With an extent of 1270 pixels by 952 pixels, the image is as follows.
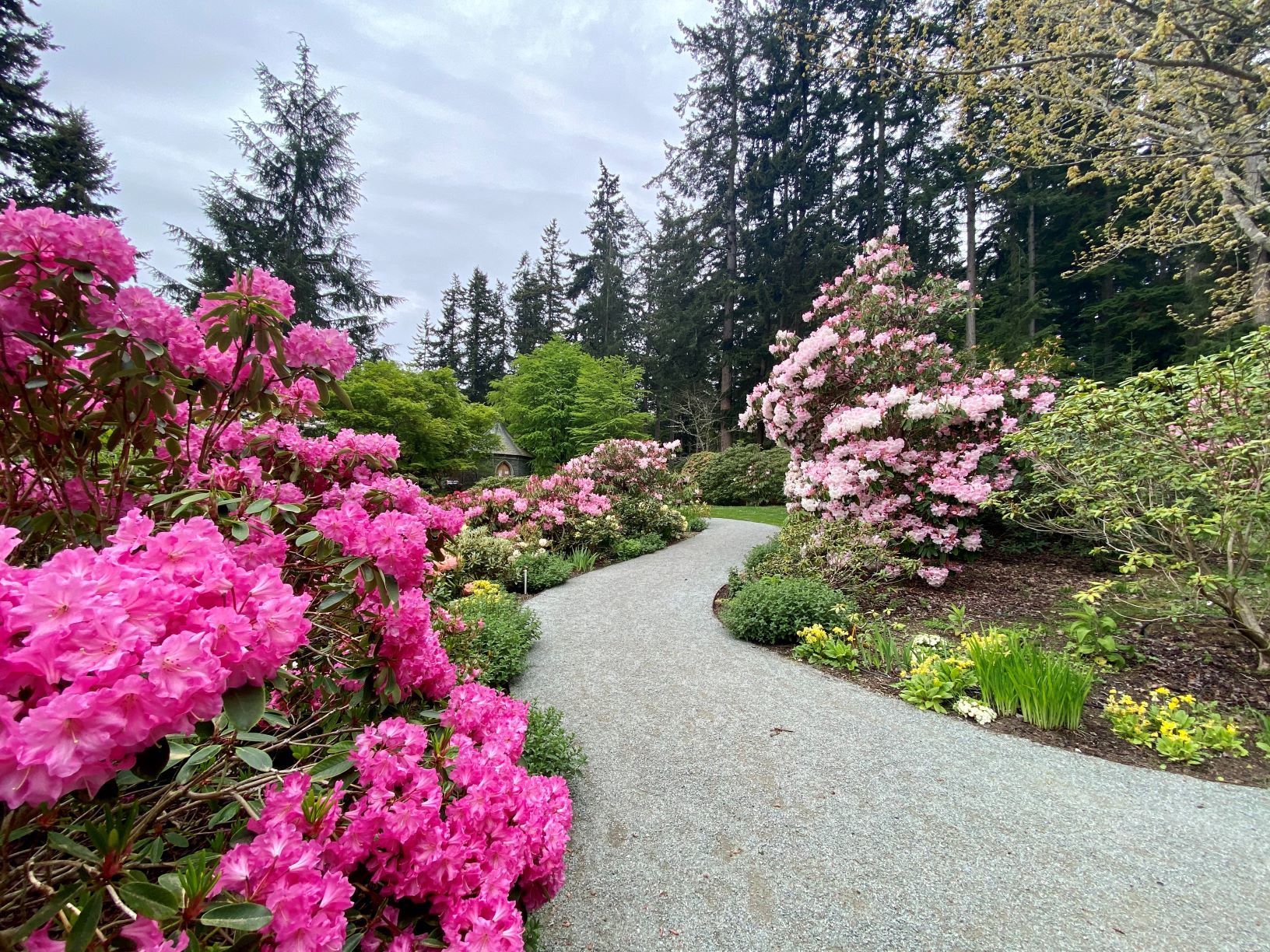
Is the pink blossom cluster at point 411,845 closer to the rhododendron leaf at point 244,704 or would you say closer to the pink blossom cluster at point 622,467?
the rhododendron leaf at point 244,704

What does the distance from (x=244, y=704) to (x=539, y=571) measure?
198 inches

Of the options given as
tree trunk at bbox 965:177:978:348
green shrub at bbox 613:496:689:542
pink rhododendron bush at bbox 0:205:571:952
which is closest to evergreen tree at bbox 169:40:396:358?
green shrub at bbox 613:496:689:542

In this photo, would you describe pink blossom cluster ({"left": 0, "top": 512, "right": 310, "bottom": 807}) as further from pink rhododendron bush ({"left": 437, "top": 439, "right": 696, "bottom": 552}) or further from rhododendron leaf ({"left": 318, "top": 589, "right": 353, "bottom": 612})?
pink rhododendron bush ({"left": 437, "top": 439, "right": 696, "bottom": 552})

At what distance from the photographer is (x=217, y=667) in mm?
673

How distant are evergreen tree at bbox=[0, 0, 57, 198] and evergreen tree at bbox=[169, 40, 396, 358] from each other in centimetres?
322

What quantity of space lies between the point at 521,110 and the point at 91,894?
1119 centimetres

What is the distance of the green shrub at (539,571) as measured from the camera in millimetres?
5570

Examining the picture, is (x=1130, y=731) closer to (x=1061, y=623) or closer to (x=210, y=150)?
(x=1061, y=623)

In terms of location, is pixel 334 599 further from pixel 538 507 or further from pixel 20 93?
pixel 20 93

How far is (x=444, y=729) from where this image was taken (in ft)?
4.45

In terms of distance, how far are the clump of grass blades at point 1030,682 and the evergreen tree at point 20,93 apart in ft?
62.5

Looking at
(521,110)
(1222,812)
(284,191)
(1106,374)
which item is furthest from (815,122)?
(1222,812)

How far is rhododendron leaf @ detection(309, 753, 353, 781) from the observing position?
0.98 metres

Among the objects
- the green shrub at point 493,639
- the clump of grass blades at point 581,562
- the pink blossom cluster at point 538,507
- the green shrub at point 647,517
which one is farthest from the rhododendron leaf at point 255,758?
the green shrub at point 647,517
